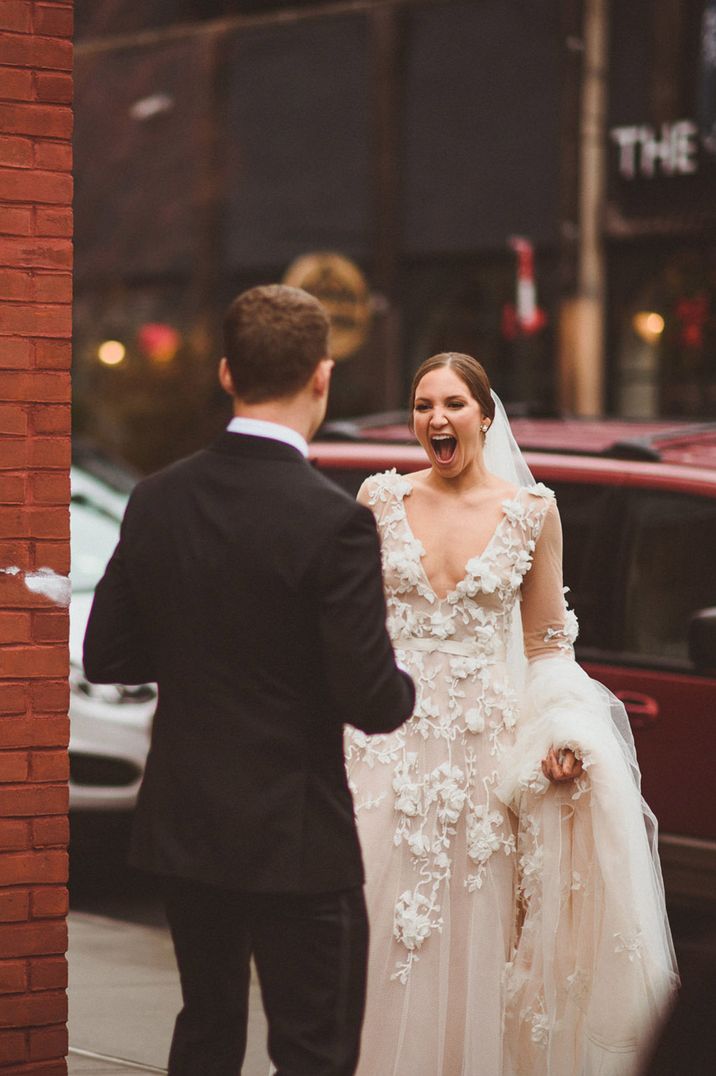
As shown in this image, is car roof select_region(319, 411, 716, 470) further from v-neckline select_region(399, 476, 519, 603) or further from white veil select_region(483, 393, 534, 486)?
v-neckline select_region(399, 476, 519, 603)

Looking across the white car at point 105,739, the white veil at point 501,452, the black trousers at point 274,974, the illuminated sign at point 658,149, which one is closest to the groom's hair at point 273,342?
the black trousers at point 274,974

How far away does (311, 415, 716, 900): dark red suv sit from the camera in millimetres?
5598

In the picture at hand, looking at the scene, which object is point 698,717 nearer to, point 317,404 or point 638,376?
point 317,404

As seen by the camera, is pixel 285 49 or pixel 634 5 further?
pixel 285 49

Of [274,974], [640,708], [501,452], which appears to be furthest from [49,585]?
[640,708]

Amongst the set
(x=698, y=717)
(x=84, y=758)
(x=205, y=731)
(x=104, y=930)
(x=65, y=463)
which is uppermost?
(x=65, y=463)

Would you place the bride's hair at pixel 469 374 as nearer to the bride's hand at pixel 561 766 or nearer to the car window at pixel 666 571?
the bride's hand at pixel 561 766

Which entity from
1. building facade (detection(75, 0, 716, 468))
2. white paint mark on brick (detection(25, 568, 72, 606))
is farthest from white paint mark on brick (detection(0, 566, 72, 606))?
building facade (detection(75, 0, 716, 468))

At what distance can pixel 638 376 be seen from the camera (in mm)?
17938

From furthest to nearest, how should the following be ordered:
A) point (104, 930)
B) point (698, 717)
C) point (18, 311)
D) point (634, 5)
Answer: point (634, 5) → point (104, 930) → point (698, 717) → point (18, 311)

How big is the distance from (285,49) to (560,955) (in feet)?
56.4

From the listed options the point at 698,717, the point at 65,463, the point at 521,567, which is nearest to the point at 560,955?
the point at 521,567

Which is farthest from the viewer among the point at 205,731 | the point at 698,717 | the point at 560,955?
the point at 698,717

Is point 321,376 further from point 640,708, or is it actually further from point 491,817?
point 640,708
